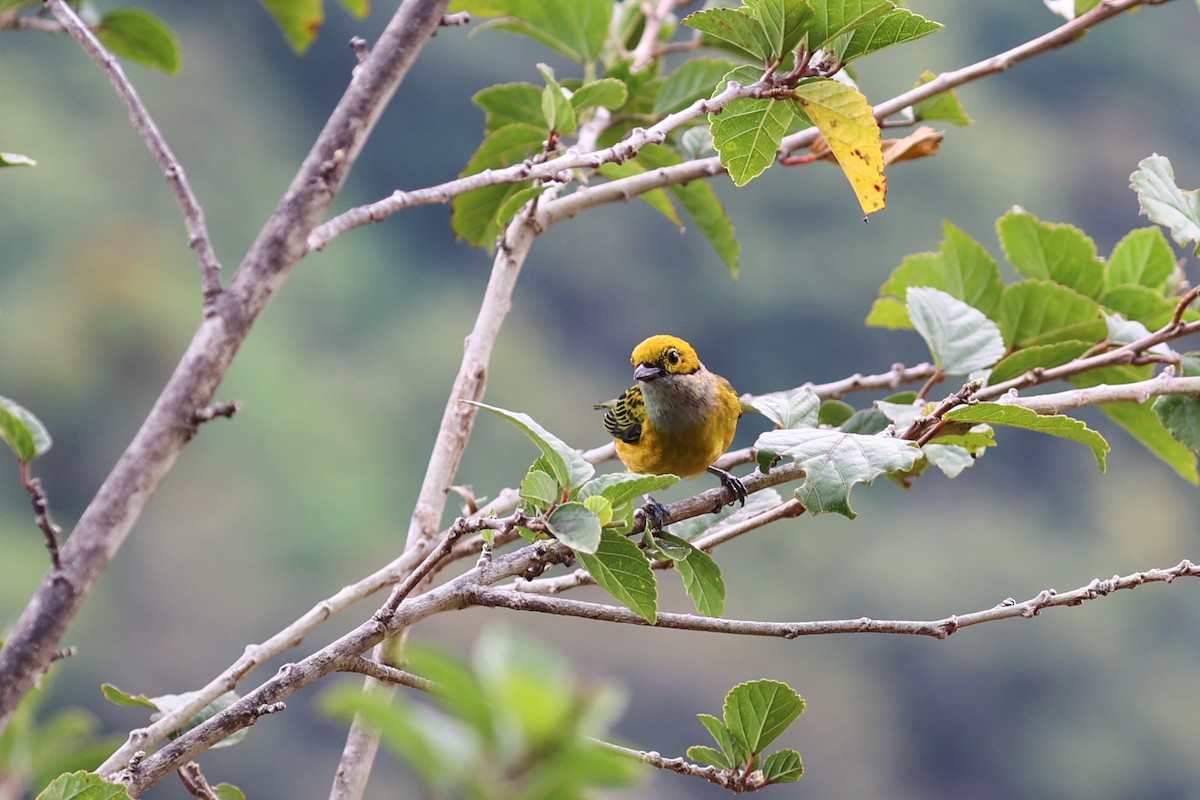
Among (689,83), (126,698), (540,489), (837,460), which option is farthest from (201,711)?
(689,83)

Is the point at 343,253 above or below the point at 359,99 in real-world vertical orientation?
above

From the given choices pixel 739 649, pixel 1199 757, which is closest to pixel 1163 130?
pixel 1199 757

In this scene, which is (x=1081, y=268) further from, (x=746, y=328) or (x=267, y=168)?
(x=267, y=168)

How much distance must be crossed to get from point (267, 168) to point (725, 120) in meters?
18.7

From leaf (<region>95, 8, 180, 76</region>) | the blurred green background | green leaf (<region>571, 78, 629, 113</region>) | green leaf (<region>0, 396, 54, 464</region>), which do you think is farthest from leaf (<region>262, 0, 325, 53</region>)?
the blurred green background

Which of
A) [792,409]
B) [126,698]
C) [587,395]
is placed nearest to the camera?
[126,698]

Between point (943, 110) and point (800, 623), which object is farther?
point (943, 110)

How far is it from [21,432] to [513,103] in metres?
1.05

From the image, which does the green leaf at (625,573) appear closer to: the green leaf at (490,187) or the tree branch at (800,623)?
the tree branch at (800,623)

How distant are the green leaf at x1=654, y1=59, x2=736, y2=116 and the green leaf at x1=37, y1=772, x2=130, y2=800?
1515 millimetres

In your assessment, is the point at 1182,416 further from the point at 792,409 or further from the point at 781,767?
the point at 781,767

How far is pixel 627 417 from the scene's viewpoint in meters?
2.53

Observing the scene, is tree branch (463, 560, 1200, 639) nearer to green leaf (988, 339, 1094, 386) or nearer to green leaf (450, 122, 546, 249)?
green leaf (988, 339, 1094, 386)

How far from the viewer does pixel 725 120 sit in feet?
4.75
